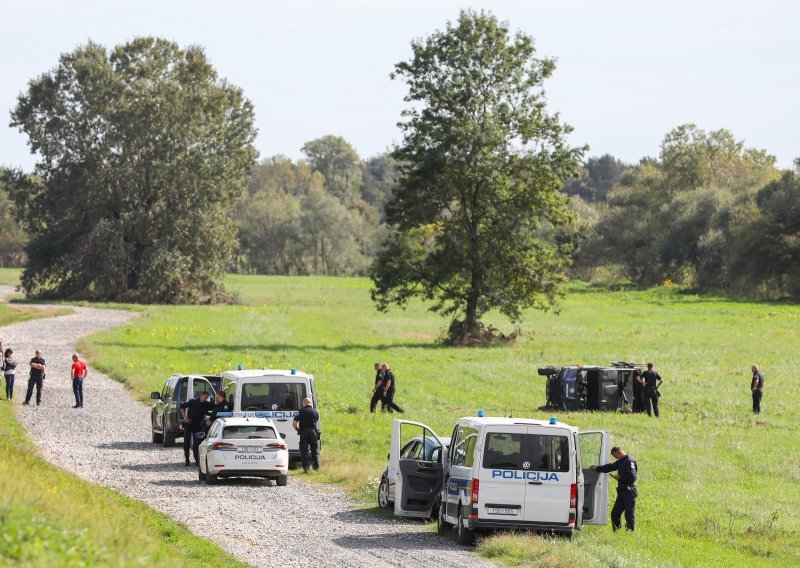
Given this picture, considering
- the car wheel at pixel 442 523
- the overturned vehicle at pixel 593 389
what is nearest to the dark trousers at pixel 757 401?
the overturned vehicle at pixel 593 389

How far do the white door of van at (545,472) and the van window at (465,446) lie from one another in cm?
92

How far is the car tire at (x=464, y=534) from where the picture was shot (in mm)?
19734

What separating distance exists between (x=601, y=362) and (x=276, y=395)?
28.8 m

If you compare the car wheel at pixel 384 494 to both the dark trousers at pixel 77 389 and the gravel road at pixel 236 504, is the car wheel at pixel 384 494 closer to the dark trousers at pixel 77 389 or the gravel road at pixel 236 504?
the gravel road at pixel 236 504

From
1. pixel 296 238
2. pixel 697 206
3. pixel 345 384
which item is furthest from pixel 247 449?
pixel 296 238

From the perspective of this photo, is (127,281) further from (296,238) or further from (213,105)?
(296,238)

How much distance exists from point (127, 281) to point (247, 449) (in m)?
75.3

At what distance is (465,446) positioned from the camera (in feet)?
66.6

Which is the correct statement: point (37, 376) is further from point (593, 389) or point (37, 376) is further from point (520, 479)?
point (520, 479)

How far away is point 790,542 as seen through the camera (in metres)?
21.5

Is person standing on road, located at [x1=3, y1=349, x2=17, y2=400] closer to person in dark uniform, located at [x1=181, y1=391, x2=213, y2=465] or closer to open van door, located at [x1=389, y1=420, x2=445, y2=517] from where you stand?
person in dark uniform, located at [x1=181, y1=391, x2=213, y2=465]

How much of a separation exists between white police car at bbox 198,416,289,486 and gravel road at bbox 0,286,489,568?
40cm

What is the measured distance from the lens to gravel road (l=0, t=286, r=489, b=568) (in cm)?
1856

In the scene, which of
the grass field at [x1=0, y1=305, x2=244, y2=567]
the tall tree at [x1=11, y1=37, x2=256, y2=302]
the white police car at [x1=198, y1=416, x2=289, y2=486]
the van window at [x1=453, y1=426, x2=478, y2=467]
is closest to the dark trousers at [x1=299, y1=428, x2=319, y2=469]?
the white police car at [x1=198, y1=416, x2=289, y2=486]
